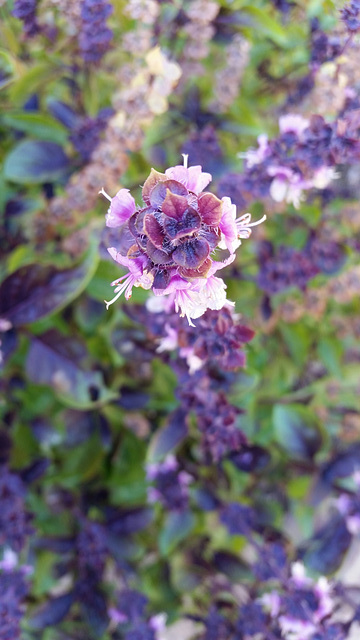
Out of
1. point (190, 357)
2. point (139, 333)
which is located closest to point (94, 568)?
point (139, 333)

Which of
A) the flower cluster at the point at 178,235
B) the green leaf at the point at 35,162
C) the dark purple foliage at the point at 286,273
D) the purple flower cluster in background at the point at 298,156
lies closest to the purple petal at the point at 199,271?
the flower cluster at the point at 178,235

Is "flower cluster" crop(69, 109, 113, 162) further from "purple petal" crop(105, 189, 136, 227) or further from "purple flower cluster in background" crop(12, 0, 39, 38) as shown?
"purple petal" crop(105, 189, 136, 227)

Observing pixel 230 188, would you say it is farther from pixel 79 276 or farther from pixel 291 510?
pixel 291 510

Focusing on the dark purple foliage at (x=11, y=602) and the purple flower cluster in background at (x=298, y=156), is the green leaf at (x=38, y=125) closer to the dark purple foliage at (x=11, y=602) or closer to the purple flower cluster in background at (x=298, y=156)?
the purple flower cluster in background at (x=298, y=156)

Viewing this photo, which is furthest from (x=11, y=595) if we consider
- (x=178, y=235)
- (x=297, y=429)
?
(x=178, y=235)

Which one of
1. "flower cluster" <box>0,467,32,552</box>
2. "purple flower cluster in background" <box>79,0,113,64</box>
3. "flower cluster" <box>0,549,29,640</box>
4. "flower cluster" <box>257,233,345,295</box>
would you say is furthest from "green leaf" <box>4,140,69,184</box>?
"flower cluster" <box>0,549,29,640</box>

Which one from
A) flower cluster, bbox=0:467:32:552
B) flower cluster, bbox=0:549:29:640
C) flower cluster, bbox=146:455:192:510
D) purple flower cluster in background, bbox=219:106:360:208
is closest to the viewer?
purple flower cluster in background, bbox=219:106:360:208

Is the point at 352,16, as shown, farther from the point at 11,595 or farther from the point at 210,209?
the point at 11,595
